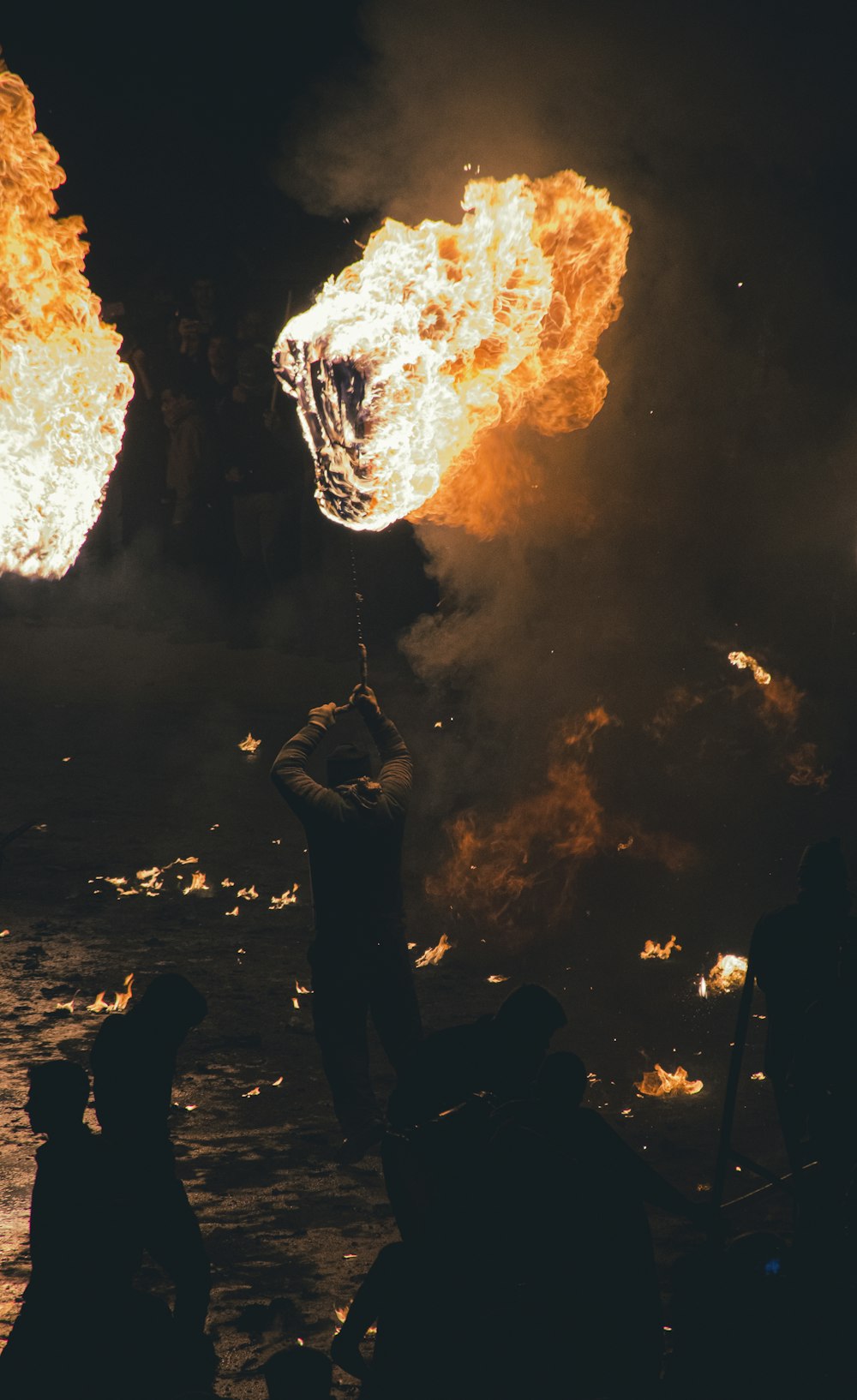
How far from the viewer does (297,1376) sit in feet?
8.41

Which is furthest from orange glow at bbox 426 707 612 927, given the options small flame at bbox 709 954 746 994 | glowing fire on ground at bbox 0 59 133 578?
glowing fire on ground at bbox 0 59 133 578

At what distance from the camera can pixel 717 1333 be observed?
2.76 metres

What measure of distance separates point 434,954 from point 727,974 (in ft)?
6.30

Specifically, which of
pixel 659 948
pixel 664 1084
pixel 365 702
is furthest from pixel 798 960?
pixel 659 948

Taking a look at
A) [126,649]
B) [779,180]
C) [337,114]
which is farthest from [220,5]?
[126,649]

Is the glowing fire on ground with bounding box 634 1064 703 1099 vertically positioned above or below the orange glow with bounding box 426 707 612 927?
below

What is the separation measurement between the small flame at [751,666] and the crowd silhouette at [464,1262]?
722 cm

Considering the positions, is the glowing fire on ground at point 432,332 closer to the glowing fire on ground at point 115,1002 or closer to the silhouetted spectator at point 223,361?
the glowing fire on ground at point 115,1002

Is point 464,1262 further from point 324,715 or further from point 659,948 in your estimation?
point 659,948

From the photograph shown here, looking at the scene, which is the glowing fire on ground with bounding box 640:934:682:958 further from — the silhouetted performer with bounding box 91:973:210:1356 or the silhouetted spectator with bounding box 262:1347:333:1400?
the silhouetted spectator with bounding box 262:1347:333:1400

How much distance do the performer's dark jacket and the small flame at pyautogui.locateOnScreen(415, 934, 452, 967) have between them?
8.24 feet

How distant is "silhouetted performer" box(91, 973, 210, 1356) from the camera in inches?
120

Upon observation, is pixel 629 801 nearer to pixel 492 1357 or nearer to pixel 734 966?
pixel 734 966

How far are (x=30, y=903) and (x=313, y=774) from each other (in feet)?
11.0
